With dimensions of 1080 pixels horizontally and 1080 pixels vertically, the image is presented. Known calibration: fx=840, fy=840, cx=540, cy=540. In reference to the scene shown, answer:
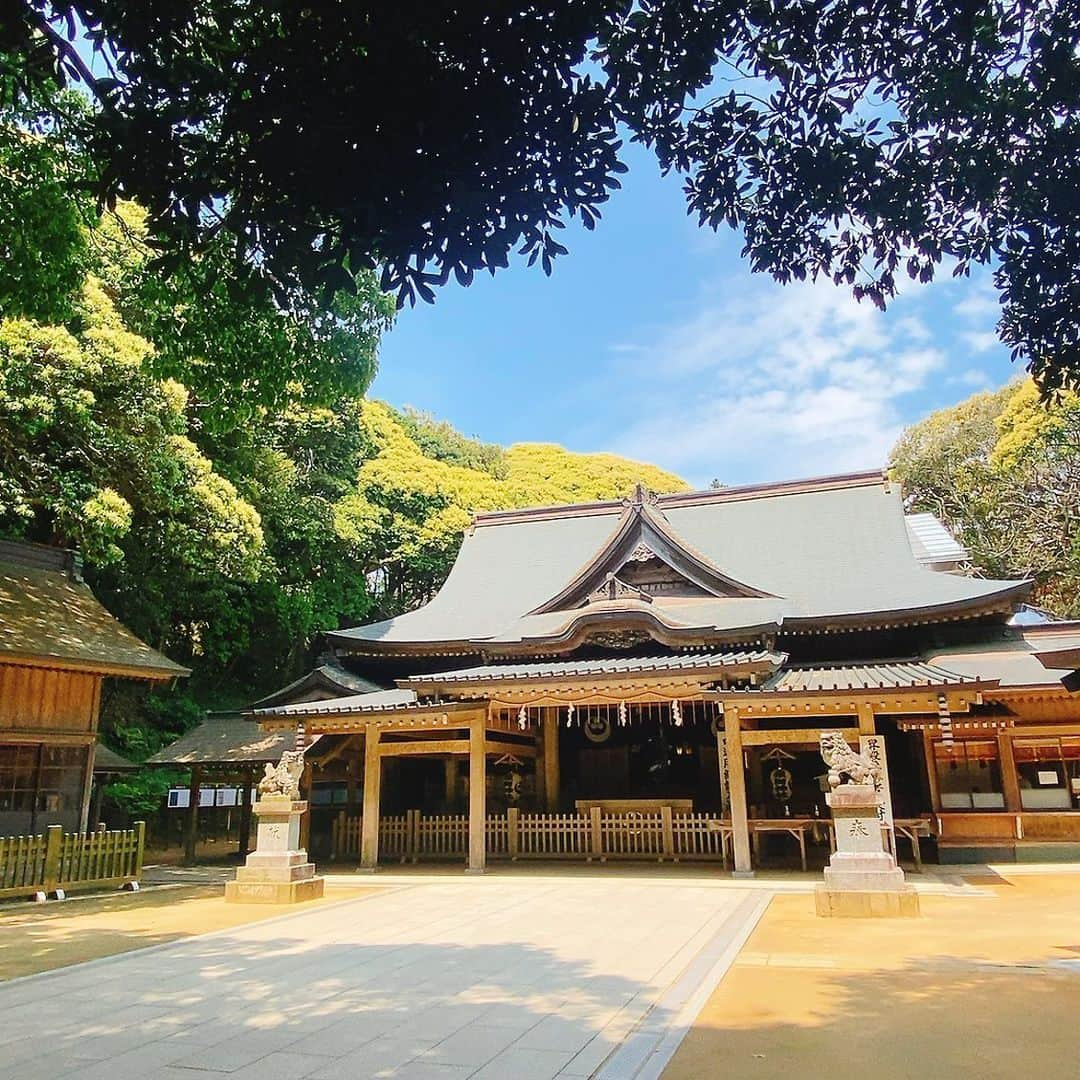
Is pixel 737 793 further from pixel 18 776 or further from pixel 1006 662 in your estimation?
pixel 18 776

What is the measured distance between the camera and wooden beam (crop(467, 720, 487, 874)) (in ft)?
48.5

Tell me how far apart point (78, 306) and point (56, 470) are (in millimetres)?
3072

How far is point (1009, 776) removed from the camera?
51.3 feet

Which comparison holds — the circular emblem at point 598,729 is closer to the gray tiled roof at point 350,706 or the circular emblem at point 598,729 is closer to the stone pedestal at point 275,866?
the gray tiled roof at point 350,706

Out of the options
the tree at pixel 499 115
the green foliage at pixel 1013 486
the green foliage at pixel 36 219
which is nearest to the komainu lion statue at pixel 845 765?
the tree at pixel 499 115

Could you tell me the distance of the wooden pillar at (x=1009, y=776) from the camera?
15.5m

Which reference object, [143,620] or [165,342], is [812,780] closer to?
[165,342]

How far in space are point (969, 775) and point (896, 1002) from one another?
11835 millimetres

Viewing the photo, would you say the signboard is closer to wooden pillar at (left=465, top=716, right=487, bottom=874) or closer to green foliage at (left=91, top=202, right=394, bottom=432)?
wooden pillar at (left=465, top=716, right=487, bottom=874)

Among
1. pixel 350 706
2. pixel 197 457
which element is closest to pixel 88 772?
pixel 350 706

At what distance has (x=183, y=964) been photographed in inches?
294

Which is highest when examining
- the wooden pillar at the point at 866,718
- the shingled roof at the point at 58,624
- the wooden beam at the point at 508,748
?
the shingled roof at the point at 58,624

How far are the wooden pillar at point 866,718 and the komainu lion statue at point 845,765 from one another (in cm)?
265

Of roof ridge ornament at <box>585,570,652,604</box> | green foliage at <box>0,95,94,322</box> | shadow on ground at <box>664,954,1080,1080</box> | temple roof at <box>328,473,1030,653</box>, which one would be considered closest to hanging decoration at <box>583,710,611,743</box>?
temple roof at <box>328,473,1030,653</box>
